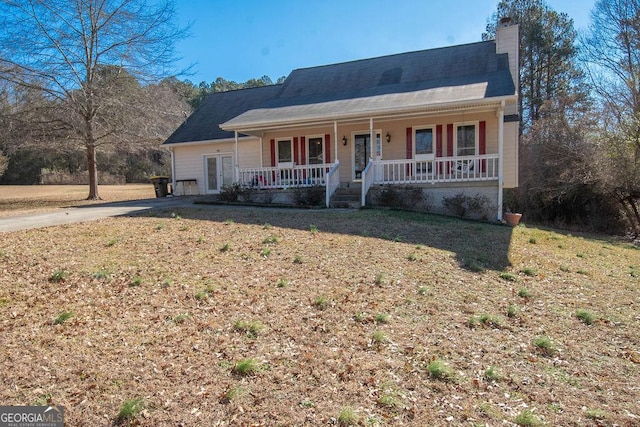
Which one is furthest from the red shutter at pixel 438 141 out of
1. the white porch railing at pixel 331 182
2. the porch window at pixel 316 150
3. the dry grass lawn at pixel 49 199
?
the dry grass lawn at pixel 49 199

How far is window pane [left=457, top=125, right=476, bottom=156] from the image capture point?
14.2 metres

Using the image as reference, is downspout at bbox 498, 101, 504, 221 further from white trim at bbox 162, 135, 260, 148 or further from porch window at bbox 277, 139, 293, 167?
white trim at bbox 162, 135, 260, 148

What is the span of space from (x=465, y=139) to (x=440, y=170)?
4.92 feet

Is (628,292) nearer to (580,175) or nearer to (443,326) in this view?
(443,326)

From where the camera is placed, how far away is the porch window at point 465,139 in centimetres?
1419

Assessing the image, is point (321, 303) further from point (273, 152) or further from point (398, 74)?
point (398, 74)

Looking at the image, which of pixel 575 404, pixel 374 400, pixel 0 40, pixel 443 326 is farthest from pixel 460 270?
pixel 0 40

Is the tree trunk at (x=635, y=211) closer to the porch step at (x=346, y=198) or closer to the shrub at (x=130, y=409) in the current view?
the porch step at (x=346, y=198)

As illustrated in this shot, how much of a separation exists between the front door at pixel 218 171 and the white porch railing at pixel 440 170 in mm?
7795

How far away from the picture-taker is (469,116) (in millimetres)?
13992

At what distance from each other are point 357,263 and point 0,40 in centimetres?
1746

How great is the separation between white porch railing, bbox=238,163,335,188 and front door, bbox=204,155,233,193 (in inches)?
148

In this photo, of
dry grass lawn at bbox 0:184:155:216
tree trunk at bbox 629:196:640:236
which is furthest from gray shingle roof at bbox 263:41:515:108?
dry grass lawn at bbox 0:184:155:216

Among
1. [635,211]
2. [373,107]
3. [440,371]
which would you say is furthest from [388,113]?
[635,211]
